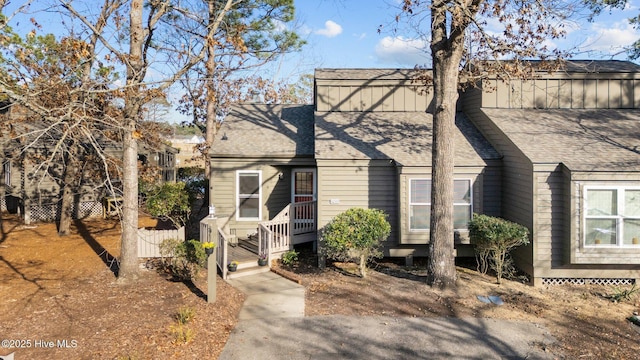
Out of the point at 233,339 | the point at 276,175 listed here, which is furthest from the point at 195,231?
the point at 233,339

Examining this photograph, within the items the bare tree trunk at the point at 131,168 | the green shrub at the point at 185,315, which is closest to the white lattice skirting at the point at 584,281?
the green shrub at the point at 185,315

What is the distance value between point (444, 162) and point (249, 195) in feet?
20.7

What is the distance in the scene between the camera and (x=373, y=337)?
6242 millimetres

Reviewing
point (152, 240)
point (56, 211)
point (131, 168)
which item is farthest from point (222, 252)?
point (56, 211)

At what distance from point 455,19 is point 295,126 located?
732 centimetres

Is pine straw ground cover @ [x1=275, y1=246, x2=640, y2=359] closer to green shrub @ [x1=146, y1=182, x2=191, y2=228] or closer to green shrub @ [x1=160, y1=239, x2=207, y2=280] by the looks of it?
green shrub @ [x1=160, y1=239, x2=207, y2=280]

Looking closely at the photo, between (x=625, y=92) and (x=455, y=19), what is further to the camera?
(x=625, y=92)

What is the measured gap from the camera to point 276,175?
40.7ft

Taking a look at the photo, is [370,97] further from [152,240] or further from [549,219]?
[152,240]

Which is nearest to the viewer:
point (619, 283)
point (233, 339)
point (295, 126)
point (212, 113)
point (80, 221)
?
point (233, 339)

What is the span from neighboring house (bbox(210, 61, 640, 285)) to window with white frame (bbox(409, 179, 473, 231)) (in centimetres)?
3

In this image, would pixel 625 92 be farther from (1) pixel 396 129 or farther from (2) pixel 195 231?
(2) pixel 195 231

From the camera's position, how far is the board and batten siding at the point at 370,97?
13094 millimetres

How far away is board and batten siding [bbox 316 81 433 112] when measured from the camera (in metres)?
13.1
